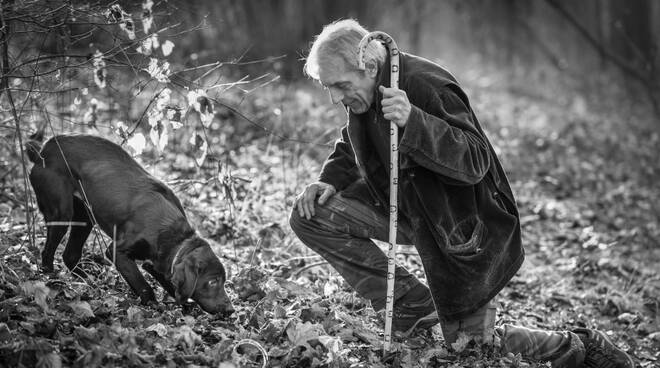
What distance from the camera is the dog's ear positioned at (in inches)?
182

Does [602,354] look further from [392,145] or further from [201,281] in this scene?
[201,281]

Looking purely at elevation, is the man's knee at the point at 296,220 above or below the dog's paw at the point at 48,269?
above

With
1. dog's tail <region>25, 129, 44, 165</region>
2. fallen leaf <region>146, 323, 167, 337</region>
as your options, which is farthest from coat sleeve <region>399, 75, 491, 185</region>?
dog's tail <region>25, 129, 44, 165</region>

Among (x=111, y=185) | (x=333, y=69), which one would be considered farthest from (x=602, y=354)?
(x=111, y=185)

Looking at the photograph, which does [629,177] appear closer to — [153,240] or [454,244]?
[454,244]

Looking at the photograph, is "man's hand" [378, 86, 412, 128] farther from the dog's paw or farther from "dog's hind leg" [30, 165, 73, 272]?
the dog's paw

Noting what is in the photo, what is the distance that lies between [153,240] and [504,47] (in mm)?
20152

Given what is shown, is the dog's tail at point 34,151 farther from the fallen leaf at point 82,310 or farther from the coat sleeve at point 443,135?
the coat sleeve at point 443,135

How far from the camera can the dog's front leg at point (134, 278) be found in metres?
4.71

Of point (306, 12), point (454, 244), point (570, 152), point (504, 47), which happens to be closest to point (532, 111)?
point (570, 152)

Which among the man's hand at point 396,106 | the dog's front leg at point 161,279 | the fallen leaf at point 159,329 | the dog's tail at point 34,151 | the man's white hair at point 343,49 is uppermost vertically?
the man's white hair at point 343,49

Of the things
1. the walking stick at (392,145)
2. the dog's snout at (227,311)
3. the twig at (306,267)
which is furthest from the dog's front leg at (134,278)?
the walking stick at (392,145)

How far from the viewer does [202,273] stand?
15.4 ft

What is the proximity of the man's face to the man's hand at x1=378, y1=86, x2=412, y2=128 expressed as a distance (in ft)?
1.07
